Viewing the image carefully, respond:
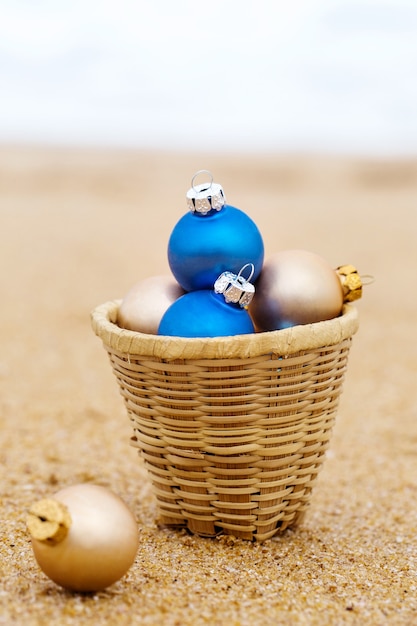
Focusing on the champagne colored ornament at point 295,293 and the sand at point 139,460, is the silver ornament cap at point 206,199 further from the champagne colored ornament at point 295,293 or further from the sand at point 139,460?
the sand at point 139,460

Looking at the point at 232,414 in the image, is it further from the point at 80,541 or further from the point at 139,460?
the point at 139,460

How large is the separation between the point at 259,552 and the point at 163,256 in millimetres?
5880

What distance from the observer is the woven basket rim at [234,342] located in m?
1.76

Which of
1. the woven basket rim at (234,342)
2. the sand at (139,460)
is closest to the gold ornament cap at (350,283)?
the woven basket rim at (234,342)

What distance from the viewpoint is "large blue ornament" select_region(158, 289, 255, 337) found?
184cm

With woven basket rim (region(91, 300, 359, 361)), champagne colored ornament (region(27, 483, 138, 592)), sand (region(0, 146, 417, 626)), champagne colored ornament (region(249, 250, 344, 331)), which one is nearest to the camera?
champagne colored ornament (region(27, 483, 138, 592))

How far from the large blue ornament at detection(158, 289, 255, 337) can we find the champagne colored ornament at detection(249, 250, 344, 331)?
10cm

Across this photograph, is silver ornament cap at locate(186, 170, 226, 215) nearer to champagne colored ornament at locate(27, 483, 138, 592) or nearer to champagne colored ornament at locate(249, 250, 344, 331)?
champagne colored ornament at locate(249, 250, 344, 331)

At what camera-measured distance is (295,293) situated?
6.49ft

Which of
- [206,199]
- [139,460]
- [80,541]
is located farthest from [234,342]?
[139,460]

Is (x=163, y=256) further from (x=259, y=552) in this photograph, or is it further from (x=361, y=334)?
(x=259, y=552)

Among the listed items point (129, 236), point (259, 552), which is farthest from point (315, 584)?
point (129, 236)

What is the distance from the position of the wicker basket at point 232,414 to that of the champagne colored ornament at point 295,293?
72 mm

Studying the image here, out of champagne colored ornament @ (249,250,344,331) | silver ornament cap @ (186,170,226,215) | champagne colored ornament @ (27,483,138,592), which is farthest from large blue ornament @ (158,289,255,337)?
champagne colored ornament @ (27,483,138,592)
